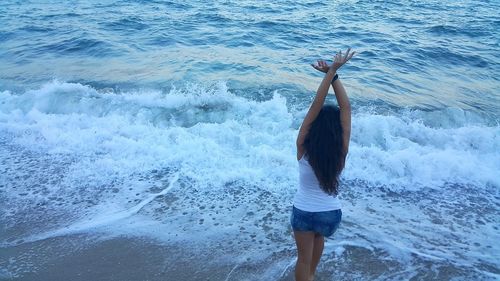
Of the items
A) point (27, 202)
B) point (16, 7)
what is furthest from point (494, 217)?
point (16, 7)

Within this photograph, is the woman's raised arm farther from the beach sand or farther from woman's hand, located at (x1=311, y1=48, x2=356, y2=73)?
the beach sand

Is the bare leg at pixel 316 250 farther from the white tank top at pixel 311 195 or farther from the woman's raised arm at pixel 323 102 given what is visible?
the woman's raised arm at pixel 323 102

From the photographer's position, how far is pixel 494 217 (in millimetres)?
5383

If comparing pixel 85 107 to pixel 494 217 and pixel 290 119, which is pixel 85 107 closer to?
pixel 290 119

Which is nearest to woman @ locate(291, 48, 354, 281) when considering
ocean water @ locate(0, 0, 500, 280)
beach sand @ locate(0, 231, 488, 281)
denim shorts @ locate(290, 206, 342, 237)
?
denim shorts @ locate(290, 206, 342, 237)

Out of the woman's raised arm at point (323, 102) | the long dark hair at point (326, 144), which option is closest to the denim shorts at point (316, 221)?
the long dark hair at point (326, 144)

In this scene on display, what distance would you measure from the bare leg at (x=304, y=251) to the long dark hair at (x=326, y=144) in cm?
50

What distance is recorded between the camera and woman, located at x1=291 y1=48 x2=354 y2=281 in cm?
320

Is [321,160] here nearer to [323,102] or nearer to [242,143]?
[323,102]

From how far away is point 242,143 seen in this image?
6.99 m

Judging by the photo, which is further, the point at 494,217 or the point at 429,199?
the point at 429,199

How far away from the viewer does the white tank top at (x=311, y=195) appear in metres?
3.36

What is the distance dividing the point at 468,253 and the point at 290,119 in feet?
12.9

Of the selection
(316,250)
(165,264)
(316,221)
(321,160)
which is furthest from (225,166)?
(321,160)
